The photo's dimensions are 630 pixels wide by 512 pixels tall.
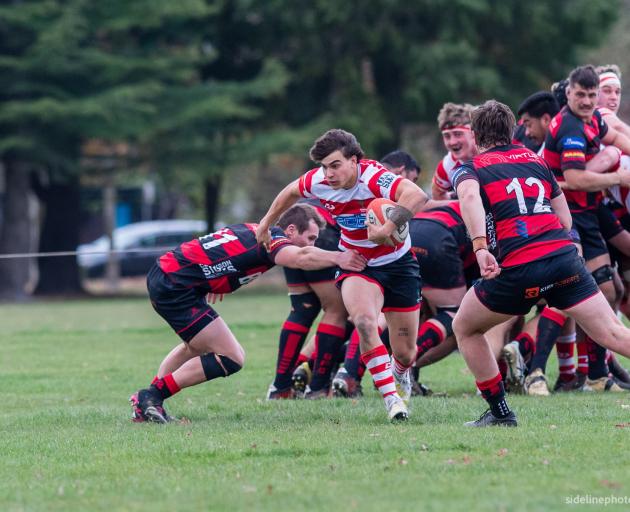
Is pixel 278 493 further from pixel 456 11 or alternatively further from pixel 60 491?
pixel 456 11

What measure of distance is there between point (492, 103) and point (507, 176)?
467 mm

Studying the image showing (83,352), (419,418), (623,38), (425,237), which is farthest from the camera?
(623,38)

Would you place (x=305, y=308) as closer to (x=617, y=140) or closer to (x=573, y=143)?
(x=573, y=143)

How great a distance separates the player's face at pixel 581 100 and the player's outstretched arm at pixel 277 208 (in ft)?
7.54

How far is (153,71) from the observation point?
102 ft

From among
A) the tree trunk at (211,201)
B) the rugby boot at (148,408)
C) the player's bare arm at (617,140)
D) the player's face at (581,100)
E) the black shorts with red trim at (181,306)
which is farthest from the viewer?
the tree trunk at (211,201)

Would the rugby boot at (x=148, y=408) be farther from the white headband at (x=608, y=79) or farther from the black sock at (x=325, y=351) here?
the white headband at (x=608, y=79)

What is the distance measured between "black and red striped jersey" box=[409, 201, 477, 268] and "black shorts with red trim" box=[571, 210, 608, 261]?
949 millimetres

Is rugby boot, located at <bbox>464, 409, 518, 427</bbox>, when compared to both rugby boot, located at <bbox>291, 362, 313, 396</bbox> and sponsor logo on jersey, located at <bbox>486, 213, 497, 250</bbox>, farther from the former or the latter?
rugby boot, located at <bbox>291, 362, 313, 396</bbox>

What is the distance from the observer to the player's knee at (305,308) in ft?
33.2

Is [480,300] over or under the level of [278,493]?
over

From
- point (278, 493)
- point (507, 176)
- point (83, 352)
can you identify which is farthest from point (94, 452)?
point (83, 352)

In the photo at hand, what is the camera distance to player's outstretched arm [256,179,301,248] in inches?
332

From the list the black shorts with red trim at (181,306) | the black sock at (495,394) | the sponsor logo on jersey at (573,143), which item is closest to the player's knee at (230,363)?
the black shorts with red trim at (181,306)
